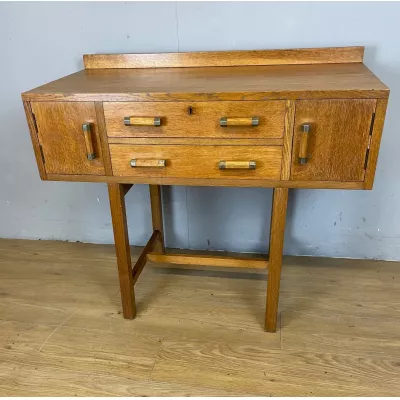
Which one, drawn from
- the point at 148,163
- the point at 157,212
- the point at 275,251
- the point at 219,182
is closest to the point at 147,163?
the point at 148,163

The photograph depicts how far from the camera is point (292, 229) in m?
2.01

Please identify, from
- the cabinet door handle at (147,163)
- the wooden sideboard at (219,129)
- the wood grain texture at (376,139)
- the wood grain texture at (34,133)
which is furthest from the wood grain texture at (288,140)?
the wood grain texture at (34,133)

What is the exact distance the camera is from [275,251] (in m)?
1.46

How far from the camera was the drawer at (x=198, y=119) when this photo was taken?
1.20m

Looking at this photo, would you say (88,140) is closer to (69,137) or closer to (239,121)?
(69,137)

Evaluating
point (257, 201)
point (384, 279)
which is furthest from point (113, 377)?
point (384, 279)

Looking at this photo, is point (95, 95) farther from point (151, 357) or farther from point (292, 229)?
point (292, 229)

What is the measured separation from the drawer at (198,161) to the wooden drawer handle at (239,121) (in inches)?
3.4

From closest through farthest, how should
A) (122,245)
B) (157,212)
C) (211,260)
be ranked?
1. (122,245)
2. (211,260)
3. (157,212)

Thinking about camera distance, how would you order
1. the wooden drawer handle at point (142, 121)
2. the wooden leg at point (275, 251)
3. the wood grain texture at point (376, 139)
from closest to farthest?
the wood grain texture at point (376, 139), the wooden drawer handle at point (142, 121), the wooden leg at point (275, 251)

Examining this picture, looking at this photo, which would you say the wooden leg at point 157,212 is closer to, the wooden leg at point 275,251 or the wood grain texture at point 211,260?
the wood grain texture at point 211,260

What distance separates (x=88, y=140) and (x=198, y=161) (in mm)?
367

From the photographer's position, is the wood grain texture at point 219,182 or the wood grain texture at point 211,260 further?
the wood grain texture at point 211,260

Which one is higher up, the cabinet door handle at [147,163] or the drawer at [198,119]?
the drawer at [198,119]
